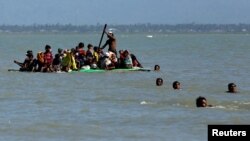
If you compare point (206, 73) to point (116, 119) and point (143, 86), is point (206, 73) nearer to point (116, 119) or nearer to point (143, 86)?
point (143, 86)

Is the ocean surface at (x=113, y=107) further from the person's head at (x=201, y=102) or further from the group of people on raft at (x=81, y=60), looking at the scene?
the group of people on raft at (x=81, y=60)

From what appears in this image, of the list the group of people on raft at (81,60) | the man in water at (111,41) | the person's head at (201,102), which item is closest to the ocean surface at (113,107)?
the person's head at (201,102)

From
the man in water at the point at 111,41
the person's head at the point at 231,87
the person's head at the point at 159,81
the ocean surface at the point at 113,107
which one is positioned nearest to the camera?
the ocean surface at the point at 113,107

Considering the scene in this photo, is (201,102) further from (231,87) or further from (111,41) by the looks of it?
(111,41)

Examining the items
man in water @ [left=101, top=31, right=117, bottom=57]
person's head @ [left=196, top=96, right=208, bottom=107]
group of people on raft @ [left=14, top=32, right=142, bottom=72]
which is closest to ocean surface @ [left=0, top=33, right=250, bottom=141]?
person's head @ [left=196, top=96, right=208, bottom=107]

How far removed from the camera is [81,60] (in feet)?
108

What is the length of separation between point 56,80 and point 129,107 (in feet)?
29.7

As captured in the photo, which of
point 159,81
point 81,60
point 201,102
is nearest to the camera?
point 201,102

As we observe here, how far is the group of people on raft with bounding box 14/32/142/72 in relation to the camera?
3250 centimetres

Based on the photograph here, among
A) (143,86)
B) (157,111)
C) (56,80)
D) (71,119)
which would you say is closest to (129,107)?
(157,111)

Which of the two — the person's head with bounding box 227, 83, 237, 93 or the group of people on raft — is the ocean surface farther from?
the group of people on raft

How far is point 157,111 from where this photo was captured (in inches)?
864

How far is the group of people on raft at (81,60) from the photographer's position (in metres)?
32.5

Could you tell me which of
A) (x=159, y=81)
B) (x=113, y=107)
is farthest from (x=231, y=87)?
(x=113, y=107)
